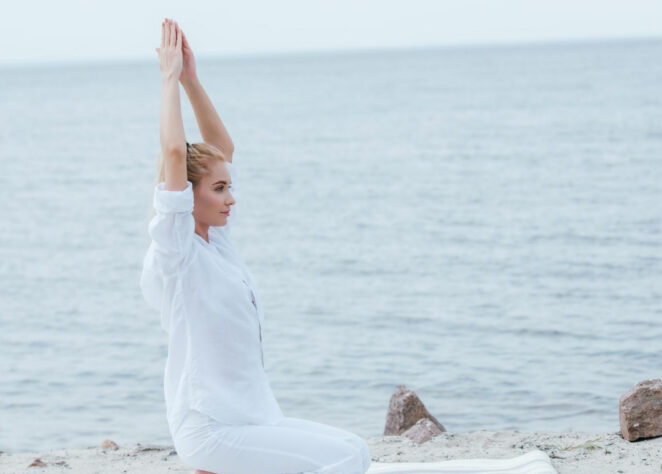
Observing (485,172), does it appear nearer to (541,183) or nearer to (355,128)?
(541,183)

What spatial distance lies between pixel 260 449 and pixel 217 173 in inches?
45.6

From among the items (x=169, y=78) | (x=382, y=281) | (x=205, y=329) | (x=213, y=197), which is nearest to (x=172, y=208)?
(x=213, y=197)

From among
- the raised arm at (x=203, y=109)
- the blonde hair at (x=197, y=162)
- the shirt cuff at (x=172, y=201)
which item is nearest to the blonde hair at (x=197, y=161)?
the blonde hair at (x=197, y=162)

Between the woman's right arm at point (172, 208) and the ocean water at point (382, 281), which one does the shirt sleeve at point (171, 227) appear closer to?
the woman's right arm at point (172, 208)

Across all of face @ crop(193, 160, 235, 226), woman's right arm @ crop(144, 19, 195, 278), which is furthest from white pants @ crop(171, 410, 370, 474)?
face @ crop(193, 160, 235, 226)

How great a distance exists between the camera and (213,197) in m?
4.24

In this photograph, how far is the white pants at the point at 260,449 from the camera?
4152 mm

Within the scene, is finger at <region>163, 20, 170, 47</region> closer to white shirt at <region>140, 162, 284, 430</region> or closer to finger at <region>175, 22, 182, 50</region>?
finger at <region>175, 22, 182, 50</region>

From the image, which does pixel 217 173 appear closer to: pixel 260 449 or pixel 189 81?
pixel 189 81

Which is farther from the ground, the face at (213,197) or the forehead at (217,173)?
the forehead at (217,173)

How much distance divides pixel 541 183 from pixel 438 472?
24.3 m

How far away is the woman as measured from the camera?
13.2 feet

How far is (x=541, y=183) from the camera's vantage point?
29.6 meters

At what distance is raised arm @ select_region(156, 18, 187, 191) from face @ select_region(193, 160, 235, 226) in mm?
212
